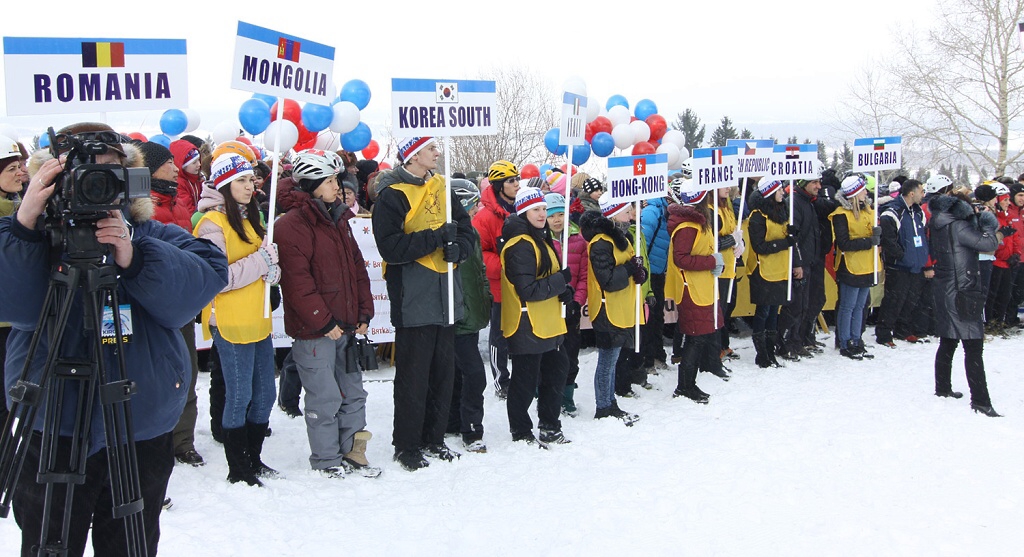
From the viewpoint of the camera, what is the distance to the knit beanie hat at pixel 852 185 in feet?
31.1

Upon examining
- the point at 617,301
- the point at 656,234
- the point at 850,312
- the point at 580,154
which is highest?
the point at 580,154

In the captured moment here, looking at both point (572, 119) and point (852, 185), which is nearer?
point (572, 119)

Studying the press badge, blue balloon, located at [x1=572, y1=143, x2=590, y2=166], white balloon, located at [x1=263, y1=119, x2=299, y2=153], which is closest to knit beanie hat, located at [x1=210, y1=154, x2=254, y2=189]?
the press badge

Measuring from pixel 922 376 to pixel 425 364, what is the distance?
587 cm

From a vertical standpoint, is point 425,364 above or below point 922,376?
above

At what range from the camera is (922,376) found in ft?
28.5

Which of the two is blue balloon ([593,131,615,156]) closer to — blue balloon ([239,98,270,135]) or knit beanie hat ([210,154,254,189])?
blue balloon ([239,98,270,135])

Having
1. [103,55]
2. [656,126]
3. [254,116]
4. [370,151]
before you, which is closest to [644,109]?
[656,126]

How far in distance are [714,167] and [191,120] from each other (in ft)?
30.7

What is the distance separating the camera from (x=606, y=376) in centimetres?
705

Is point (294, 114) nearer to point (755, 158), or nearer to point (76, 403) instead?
point (755, 158)

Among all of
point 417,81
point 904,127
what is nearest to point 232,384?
point 417,81

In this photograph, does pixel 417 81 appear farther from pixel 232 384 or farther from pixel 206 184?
pixel 232 384

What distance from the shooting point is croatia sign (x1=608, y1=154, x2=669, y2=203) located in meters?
7.25
